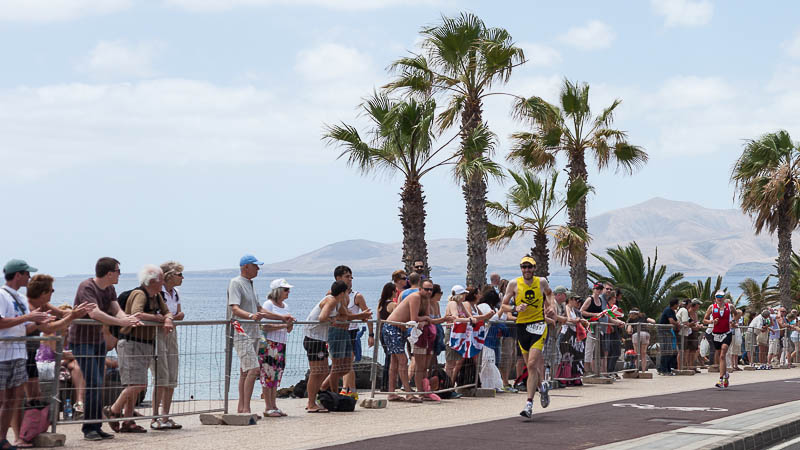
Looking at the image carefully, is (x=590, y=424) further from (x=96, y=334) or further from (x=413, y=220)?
(x=413, y=220)

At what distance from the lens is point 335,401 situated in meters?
12.8

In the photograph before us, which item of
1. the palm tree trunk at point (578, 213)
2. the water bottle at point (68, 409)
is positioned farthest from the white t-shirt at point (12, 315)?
the palm tree trunk at point (578, 213)

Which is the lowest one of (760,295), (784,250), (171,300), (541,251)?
(171,300)

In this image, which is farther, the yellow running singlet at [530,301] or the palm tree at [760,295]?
the palm tree at [760,295]

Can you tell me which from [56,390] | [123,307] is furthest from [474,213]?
[56,390]

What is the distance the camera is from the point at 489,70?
25.6 m

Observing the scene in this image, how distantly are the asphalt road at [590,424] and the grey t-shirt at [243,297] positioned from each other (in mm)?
2458

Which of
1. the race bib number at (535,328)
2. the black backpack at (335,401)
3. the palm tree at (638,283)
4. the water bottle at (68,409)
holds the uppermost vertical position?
the palm tree at (638,283)

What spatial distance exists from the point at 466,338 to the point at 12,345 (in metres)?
8.12

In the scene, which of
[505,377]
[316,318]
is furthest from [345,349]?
[505,377]

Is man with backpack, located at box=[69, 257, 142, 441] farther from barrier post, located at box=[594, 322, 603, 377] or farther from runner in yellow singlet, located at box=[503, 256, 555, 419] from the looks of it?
barrier post, located at box=[594, 322, 603, 377]

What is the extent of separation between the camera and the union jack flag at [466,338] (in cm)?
1541

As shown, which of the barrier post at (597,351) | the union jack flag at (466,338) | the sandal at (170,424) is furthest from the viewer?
the barrier post at (597,351)

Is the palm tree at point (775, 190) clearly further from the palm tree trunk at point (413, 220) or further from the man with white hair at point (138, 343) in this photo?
the man with white hair at point (138, 343)
